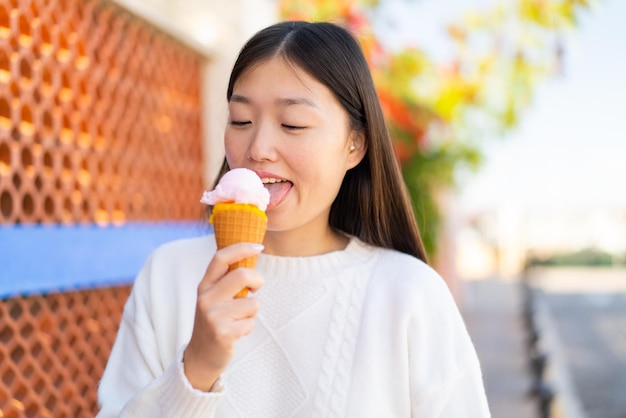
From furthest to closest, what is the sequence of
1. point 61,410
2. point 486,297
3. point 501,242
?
point 501,242 → point 486,297 → point 61,410

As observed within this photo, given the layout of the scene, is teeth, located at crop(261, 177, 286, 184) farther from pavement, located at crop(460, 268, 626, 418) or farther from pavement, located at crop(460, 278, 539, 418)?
pavement, located at crop(460, 278, 539, 418)

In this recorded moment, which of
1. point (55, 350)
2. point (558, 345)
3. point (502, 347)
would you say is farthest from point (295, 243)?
point (558, 345)

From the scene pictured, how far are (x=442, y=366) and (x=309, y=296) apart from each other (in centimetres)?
38

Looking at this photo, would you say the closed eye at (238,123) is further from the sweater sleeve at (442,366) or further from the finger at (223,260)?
the sweater sleeve at (442,366)

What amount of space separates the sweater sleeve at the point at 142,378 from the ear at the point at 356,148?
57 cm

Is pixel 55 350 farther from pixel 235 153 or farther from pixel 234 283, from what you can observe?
pixel 234 283

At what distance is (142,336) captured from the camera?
1.92 m

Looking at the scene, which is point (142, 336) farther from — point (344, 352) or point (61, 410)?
point (61, 410)

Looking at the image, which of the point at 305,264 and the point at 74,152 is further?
the point at 74,152

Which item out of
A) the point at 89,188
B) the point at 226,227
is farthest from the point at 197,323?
the point at 89,188

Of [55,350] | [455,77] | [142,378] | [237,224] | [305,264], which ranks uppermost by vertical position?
[455,77]

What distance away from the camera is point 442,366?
1.85m

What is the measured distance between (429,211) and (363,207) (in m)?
6.89

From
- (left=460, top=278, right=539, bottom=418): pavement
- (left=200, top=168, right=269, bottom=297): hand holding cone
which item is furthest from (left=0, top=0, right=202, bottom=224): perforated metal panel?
(left=460, top=278, right=539, bottom=418): pavement
